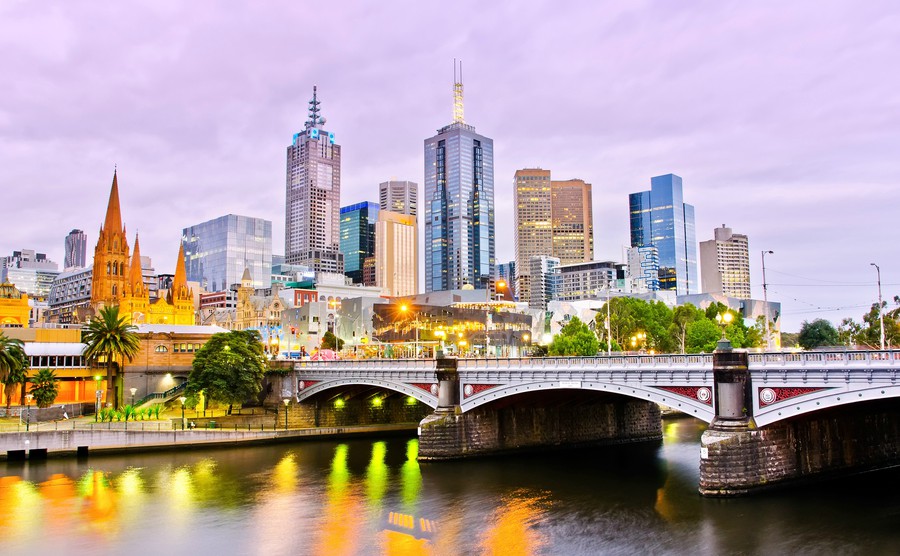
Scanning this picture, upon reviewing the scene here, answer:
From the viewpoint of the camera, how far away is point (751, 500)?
146 ft

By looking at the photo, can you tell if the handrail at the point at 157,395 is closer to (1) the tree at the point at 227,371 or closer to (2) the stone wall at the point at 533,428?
(1) the tree at the point at 227,371

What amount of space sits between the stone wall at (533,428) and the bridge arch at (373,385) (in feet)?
7.67

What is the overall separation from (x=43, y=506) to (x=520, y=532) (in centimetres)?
3137

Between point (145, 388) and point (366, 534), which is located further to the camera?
point (145, 388)

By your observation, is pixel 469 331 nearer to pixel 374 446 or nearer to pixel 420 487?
pixel 374 446

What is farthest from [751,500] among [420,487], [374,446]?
[374,446]

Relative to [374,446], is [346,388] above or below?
above

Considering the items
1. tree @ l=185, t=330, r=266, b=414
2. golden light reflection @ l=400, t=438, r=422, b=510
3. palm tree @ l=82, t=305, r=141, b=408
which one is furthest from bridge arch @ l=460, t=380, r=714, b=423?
palm tree @ l=82, t=305, r=141, b=408

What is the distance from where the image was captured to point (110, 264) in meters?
189

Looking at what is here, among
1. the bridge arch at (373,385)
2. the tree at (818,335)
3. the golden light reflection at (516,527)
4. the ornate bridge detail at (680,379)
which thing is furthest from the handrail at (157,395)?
the tree at (818,335)

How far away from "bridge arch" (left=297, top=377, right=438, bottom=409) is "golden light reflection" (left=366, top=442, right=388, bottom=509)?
6.42 metres

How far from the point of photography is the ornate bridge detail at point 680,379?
41.2m

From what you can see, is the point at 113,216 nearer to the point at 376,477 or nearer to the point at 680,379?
the point at 376,477

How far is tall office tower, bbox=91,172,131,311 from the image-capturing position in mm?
184625
